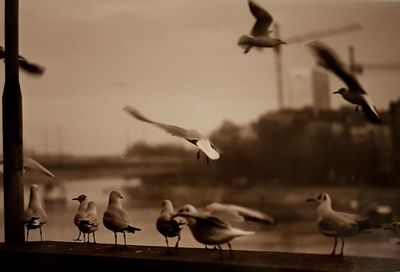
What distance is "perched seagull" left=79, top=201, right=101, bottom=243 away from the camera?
4.08 feet

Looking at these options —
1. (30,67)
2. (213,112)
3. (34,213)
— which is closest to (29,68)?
(30,67)

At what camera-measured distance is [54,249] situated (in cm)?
125

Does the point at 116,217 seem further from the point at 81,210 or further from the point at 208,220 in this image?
the point at 208,220

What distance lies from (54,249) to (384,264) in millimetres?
655

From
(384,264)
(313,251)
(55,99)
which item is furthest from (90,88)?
(384,264)

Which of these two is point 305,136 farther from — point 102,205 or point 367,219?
point 102,205

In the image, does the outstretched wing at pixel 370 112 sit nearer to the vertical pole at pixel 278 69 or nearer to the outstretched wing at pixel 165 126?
the vertical pole at pixel 278 69

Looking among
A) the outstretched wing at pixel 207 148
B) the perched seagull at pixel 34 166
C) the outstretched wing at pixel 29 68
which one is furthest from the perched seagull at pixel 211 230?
the outstretched wing at pixel 29 68

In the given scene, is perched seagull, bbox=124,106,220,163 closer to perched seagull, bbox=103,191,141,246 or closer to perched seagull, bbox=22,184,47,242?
perched seagull, bbox=103,191,141,246

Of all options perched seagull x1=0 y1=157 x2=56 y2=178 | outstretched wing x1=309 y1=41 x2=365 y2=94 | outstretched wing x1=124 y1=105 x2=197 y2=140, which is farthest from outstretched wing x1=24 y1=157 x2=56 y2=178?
outstretched wing x1=309 y1=41 x2=365 y2=94

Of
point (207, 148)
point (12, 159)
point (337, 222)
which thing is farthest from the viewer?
point (12, 159)

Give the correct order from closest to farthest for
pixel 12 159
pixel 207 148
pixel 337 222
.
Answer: pixel 337 222
pixel 207 148
pixel 12 159

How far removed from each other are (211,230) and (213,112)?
24 centimetres

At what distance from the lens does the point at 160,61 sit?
1249mm
